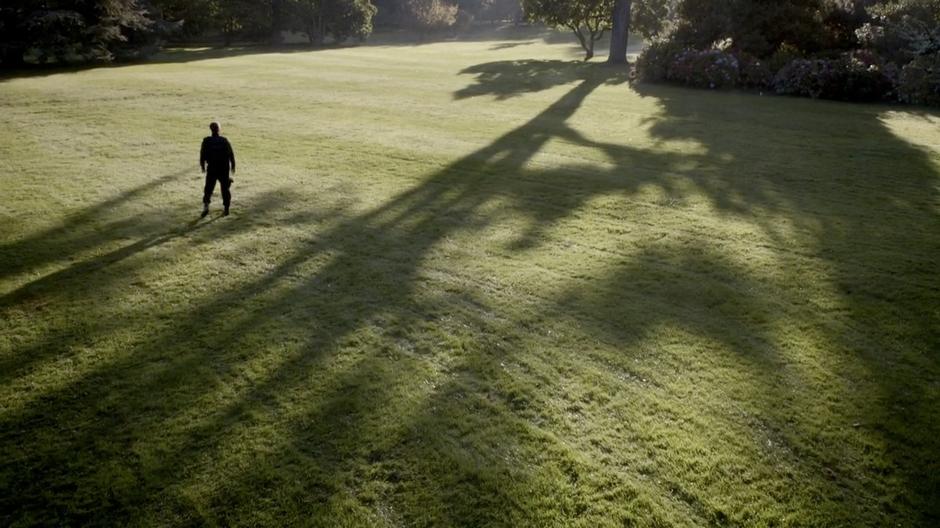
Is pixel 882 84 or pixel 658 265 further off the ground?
pixel 882 84

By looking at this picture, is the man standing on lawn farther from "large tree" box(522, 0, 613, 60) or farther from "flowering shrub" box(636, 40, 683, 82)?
"large tree" box(522, 0, 613, 60)

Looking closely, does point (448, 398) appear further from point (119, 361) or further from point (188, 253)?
point (188, 253)

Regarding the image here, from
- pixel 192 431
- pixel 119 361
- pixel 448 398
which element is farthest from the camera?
pixel 119 361

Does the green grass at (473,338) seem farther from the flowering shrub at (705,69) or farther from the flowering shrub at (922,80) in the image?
the flowering shrub at (705,69)

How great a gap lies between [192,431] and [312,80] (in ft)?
72.6

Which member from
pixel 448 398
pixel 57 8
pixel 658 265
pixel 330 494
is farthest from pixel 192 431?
pixel 57 8

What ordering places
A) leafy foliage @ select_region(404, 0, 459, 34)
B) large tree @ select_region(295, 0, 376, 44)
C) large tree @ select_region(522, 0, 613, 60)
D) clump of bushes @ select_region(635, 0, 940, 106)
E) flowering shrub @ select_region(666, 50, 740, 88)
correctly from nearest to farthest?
clump of bushes @ select_region(635, 0, 940, 106) → flowering shrub @ select_region(666, 50, 740, 88) → large tree @ select_region(522, 0, 613, 60) → large tree @ select_region(295, 0, 376, 44) → leafy foliage @ select_region(404, 0, 459, 34)

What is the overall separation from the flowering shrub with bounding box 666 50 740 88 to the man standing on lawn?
19.3 metres

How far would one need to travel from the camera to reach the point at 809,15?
22.8 m

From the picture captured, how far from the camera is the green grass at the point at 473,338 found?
13.4ft

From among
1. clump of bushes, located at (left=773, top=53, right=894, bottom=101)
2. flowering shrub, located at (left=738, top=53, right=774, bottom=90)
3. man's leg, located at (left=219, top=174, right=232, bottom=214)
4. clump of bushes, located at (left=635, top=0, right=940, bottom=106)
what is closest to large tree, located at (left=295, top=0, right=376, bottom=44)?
clump of bushes, located at (left=635, top=0, right=940, bottom=106)

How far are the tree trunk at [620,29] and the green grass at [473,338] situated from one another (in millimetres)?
22027

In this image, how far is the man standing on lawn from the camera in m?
8.88

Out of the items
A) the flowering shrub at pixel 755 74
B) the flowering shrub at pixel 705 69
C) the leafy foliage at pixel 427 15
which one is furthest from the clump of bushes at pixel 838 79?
the leafy foliage at pixel 427 15
